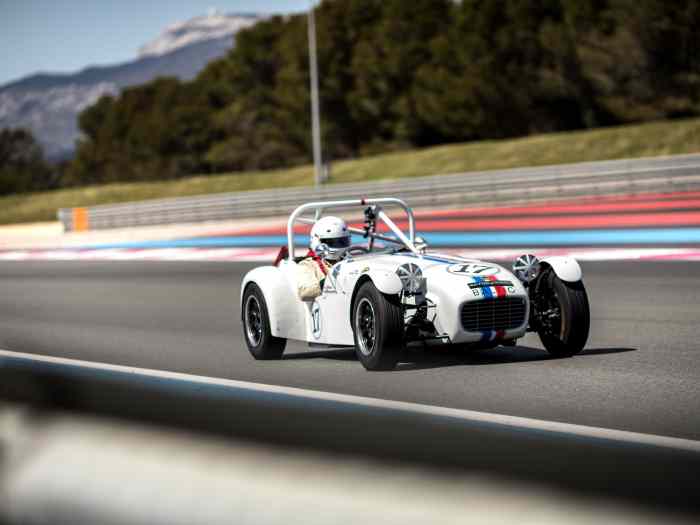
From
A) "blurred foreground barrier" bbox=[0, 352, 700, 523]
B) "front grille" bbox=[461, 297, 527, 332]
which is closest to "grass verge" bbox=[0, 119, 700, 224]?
"front grille" bbox=[461, 297, 527, 332]

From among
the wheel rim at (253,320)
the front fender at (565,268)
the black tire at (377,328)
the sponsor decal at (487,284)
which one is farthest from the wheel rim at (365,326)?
the wheel rim at (253,320)

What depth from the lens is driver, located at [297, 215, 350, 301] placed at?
33.4 feet

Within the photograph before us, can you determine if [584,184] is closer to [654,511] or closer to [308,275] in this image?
[308,275]

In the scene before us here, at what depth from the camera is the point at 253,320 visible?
10914 millimetres

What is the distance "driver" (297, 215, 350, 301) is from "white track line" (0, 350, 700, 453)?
127cm

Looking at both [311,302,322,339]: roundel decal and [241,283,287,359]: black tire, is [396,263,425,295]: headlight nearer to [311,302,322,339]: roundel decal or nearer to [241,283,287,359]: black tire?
[311,302,322,339]: roundel decal

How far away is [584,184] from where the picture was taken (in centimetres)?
3188

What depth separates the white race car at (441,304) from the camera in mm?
8906

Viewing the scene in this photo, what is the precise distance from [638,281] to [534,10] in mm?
49579

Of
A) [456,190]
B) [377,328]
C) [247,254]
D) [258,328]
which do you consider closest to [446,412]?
[377,328]

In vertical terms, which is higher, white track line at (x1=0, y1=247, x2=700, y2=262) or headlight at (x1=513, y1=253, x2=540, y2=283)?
headlight at (x1=513, y1=253, x2=540, y2=283)

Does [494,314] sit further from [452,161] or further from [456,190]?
[452,161]

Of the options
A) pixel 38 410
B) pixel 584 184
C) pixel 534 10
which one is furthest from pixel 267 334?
pixel 534 10

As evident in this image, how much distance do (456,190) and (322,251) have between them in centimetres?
2392
